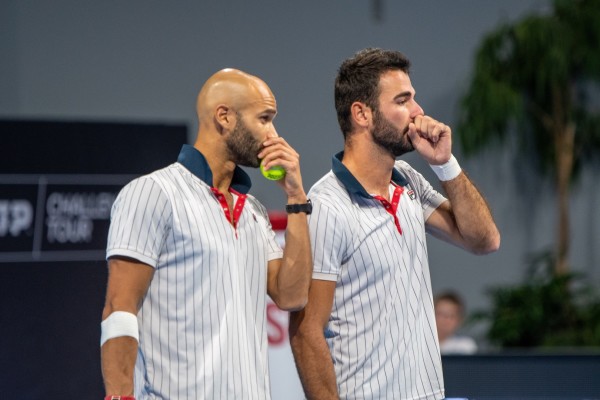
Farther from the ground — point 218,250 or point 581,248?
point 581,248

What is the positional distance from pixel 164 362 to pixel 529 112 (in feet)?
16.3

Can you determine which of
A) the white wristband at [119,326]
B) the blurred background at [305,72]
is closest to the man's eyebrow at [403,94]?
the white wristband at [119,326]

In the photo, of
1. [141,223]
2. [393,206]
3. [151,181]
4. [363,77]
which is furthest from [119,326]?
[363,77]

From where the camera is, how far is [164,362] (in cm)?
222

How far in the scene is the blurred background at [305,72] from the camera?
586 cm

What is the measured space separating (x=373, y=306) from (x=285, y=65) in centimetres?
411

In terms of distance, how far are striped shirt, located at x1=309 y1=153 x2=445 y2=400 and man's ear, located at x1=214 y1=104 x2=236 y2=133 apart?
12.7 inches

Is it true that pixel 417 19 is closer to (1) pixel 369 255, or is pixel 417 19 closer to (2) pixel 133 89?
(2) pixel 133 89

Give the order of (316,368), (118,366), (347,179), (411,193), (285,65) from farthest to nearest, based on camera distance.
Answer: (285,65)
(411,193)
(347,179)
(316,368)
(118,366)

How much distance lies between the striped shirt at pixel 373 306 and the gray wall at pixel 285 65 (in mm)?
3074

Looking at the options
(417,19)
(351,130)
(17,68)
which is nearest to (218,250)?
(351,130)

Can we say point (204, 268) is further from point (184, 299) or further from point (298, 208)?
point (298, 208)

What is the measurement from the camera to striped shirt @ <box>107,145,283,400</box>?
221 cm

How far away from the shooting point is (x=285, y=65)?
6465mm
